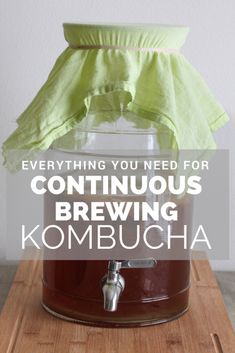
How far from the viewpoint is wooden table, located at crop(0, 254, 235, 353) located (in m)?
0.93

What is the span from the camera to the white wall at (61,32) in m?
1.27

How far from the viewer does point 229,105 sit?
1.32 m

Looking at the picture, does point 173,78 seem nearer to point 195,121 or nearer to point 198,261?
point 195,121

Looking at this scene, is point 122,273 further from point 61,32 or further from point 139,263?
point 61,32

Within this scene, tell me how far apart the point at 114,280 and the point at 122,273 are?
0.04 m

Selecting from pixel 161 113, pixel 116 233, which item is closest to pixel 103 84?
pixel 161 113

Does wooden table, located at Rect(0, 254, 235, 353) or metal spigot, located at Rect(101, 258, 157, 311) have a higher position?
metal spigot, located at Rect(101, 258, 157, 311)

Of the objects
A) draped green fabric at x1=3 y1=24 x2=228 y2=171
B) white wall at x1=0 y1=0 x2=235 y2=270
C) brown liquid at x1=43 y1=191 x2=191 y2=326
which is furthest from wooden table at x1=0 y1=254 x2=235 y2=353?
white wall at x1=0 y1=0 x2=235 y2=270

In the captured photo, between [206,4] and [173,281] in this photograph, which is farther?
[206,4]

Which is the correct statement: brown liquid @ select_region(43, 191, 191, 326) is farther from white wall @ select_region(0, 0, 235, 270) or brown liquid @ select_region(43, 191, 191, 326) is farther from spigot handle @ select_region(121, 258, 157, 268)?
white wall @ select_region(0, 0, 235, 270)

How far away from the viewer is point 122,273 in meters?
0.99

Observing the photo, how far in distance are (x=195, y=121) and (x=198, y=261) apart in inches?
16.2

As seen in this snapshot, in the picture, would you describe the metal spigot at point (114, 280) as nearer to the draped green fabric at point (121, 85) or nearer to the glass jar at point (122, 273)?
the glass jar at point (122, 273)

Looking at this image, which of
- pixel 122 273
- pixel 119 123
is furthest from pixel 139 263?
pixel 119 123
